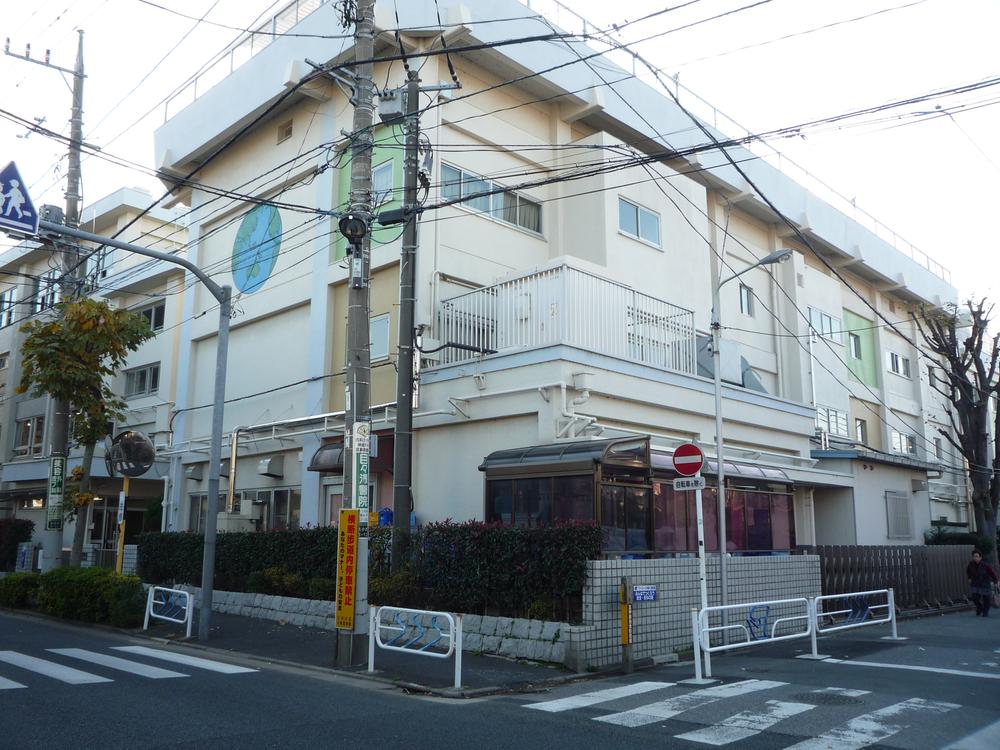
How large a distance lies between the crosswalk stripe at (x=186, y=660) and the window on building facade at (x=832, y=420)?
2218cm

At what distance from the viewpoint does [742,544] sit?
16.8 meters

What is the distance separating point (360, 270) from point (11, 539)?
24472 mm

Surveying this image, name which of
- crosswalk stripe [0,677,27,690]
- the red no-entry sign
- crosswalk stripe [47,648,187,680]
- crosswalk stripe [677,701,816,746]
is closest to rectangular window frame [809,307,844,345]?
the red no-entry sign

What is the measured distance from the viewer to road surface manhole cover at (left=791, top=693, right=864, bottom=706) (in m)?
9.15

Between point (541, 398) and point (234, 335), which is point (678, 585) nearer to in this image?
point (541, 398)

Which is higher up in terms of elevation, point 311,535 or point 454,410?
point 454,410

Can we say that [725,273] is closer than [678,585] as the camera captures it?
No

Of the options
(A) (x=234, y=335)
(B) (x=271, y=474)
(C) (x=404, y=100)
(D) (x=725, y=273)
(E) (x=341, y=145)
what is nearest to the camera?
(C) (x=404, y=100)

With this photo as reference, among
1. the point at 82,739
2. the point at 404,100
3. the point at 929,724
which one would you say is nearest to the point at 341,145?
the point at 404,100

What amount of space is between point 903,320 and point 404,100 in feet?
98.1

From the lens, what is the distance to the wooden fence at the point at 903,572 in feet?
61.1

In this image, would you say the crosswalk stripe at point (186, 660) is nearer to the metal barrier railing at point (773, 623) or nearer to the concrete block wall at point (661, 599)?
the concrete block wall at point (661, 599)

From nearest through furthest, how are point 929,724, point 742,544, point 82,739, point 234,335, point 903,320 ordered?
point 82,739
point 929,724
point 742,544
point 234,335
point 903,320

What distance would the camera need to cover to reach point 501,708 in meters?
9.19
